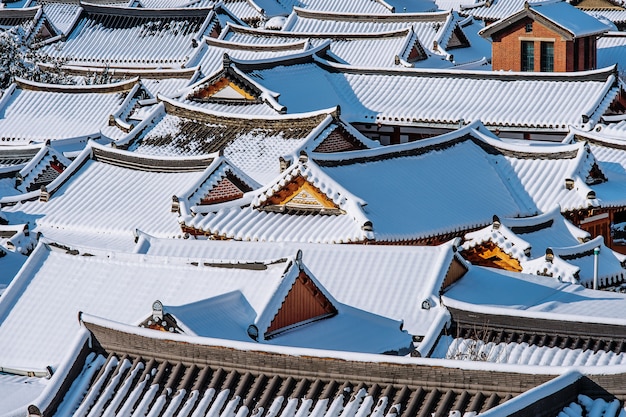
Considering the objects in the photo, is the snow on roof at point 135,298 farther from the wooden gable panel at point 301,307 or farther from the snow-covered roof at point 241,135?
the snow-covered roof at point 241,135

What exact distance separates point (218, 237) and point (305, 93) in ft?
44.1

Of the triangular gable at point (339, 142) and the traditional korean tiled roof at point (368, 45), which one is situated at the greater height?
the traditional korean tiled roof at point (368, 45)

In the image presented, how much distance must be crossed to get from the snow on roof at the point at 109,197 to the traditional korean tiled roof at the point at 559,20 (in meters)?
17.9

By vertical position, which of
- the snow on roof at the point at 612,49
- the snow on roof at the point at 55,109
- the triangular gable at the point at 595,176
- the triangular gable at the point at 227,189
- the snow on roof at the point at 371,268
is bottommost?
the snow on roof at the point at 55,109

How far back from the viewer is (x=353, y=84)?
4506 cm

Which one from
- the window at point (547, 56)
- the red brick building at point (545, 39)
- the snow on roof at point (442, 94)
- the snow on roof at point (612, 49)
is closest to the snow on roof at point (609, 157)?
the snow on roof at point (442, 94)

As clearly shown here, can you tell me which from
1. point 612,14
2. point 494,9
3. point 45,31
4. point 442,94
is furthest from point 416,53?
point 45,31

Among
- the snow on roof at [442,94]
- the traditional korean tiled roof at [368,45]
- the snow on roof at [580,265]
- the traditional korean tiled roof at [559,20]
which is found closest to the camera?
the snow on roof at [580,265]

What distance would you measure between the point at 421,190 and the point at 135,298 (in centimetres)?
1150

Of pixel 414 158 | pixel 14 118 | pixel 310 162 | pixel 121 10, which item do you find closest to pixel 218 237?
pixel 310 162

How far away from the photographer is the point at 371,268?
2395 centimetres

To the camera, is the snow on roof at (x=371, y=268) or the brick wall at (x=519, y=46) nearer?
→ the snow on roof at (x=371, y=268)

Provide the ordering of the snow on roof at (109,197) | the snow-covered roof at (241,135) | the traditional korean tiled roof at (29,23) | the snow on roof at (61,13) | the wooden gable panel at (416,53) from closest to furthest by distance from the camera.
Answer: the snow on roof at (109,197)
the snow-covered roof at (241,135)
the wooden gable panel at (416,53)
the traditional korean tiled roof at (29,23)
the snow on roof at (61,13)

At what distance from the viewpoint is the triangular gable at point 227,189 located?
1277 inches
